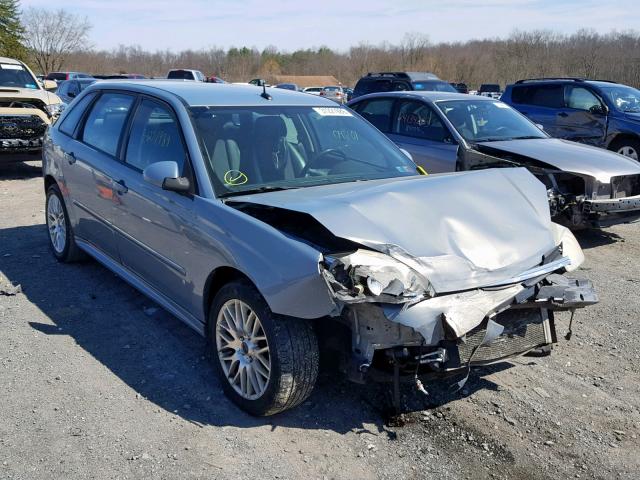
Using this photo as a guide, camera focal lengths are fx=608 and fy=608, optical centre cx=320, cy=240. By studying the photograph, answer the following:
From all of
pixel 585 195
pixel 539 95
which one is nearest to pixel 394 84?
pixel 539 95

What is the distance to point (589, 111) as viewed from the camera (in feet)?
36.6

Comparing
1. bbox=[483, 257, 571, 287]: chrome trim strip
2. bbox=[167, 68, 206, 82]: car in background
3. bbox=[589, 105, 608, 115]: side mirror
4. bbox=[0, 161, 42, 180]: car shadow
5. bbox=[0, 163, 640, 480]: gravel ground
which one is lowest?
bbox=[0, 163, 640, 480]: gravel ground

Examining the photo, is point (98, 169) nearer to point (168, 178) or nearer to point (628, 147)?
point (168, 178)

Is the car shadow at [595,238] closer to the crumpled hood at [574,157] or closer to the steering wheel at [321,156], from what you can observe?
the crumpled hood at [574,157]

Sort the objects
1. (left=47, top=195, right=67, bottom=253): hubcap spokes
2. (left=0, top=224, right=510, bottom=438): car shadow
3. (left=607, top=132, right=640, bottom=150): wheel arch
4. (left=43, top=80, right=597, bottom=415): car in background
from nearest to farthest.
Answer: (left=43, top=80, right=597, bottom=415): car in background
(left=0, top=224, right=510, bottom=438): car shadow
(left=47, top=195, right=67, bottom=253): hubcap spokes
(left=607, top=132, right=640, bottom=150): wheel arch

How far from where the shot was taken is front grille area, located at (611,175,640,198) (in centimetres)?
686

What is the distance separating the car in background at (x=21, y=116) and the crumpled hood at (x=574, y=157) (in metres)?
8.02

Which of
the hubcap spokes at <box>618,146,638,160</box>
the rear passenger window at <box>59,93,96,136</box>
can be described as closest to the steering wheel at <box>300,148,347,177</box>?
the rear passenger window at <box>59,93,96,136</box>

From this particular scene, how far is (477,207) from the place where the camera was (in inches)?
141

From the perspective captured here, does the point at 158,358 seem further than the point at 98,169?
No

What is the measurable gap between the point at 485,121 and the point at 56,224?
542 cm

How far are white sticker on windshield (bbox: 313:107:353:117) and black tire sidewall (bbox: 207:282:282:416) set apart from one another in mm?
1851

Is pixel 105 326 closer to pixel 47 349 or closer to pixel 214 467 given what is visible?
pixel 47 349

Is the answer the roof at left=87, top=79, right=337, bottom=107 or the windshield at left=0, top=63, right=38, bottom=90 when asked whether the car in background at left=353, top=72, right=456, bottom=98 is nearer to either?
the windshield at left=0, top=63, right=38, bottom=90
